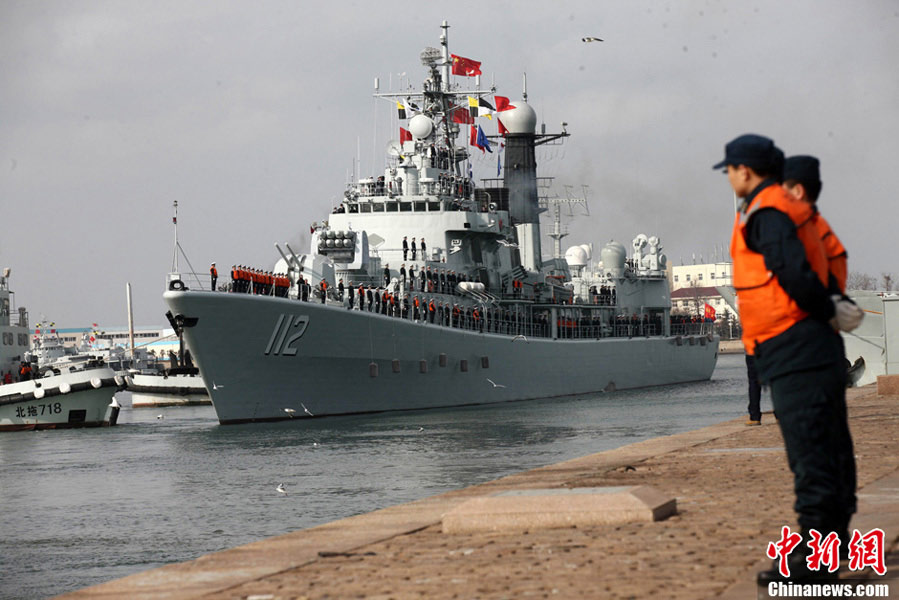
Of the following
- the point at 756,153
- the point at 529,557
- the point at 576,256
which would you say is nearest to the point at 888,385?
the point at 529,557

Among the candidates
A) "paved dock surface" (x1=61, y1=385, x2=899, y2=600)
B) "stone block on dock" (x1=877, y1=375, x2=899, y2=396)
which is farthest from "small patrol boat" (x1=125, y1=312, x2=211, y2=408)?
"paved dock surface" (x1=61, y1=385, x2=899, y2=600)

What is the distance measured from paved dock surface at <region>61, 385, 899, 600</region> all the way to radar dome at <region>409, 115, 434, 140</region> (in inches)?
1466

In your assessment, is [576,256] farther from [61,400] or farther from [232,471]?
[232,471]

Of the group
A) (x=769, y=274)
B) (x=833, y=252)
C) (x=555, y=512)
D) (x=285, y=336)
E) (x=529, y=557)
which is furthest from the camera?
(x=285, y=336)

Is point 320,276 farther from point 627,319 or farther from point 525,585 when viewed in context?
point 525,585

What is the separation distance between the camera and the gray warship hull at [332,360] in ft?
106

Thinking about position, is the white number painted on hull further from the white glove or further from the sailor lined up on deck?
the white glove

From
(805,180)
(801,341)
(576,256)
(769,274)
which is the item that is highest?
(576,256)

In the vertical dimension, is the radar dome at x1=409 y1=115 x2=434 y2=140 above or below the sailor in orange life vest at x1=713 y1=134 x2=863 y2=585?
above

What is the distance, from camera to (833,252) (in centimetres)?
503

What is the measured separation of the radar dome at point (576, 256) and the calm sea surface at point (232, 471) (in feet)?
79.2

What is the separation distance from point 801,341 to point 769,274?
285 mm

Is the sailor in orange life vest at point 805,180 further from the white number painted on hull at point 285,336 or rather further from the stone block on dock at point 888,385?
the white number painted on hull at point 285,336

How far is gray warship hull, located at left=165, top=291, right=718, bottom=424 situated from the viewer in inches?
1272
